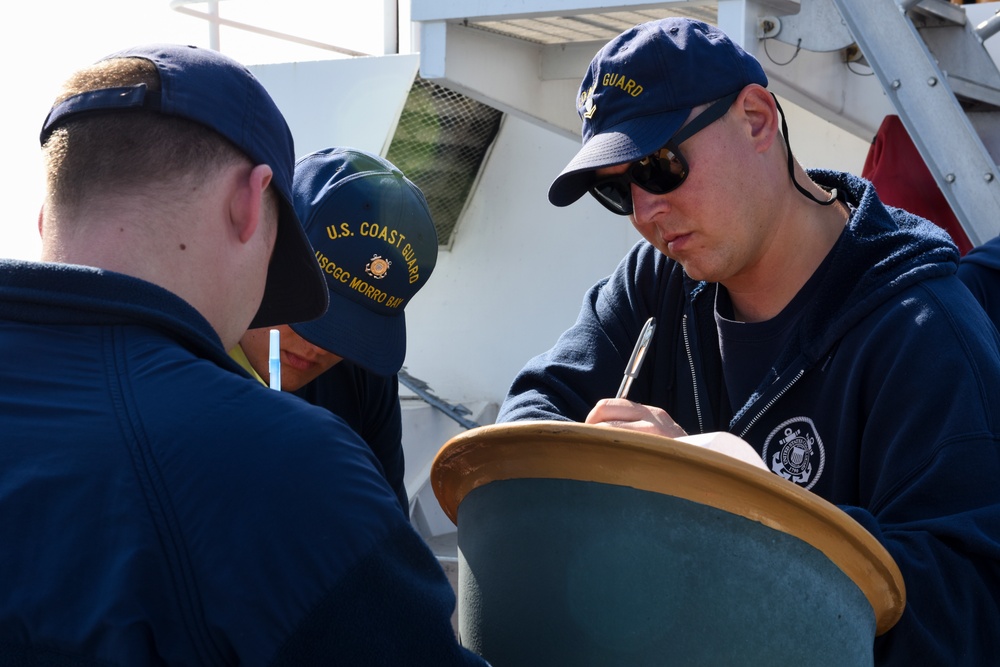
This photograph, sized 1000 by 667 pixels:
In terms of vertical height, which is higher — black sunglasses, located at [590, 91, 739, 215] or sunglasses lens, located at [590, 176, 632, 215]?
black sunglasses, located at [590, 91, 739, 215]

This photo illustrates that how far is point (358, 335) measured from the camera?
2.14 metres

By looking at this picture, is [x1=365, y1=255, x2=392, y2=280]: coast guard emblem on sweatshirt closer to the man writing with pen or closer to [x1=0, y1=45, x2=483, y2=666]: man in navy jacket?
the man writing with pen

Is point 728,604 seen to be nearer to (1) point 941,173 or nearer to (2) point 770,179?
(2) point 770,179

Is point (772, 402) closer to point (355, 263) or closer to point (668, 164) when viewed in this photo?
point (668, 164)

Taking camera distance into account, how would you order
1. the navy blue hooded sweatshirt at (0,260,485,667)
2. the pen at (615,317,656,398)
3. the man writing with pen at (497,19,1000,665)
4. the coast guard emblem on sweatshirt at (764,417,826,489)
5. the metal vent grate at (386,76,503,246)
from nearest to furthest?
the navy blue hooded sweatshirt at (0,260,485,667) → the man writing with pen at (497,19,1000,665) → the pen at (615,317,656,398) → the coast guard emblem on sweatshirt at (764,417,826,489) → the metal vent grate at (386,76,503,246)

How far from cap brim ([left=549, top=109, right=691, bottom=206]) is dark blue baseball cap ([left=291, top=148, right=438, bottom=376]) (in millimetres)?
466

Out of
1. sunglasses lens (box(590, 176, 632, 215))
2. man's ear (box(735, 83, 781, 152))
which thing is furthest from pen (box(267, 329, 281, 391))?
man's ear (box(735, 83, 781, 152))

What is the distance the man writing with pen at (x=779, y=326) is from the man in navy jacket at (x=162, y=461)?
556 mm

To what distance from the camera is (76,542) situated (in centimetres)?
94

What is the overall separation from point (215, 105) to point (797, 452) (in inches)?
38.7

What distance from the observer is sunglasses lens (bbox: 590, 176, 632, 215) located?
1.88m

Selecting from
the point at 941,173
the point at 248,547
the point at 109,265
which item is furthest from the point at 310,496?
A: the point at 941,173

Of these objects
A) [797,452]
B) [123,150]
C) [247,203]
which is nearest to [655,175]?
[797,452]

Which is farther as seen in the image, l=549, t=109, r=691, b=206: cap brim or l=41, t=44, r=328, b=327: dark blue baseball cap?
l=549, t=109, r=691, b=206: cap brim
